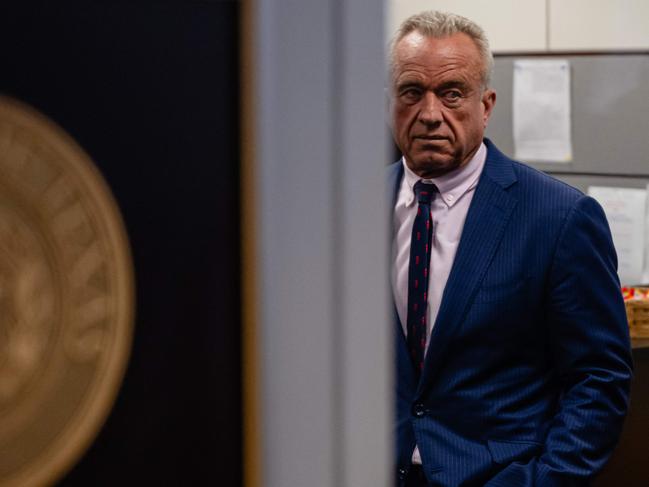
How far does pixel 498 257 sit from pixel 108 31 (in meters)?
1.08

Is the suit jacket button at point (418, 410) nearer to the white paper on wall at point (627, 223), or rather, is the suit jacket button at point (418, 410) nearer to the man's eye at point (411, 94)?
the man's eye at point (411, 94)

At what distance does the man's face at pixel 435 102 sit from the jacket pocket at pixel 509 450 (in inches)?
16.1

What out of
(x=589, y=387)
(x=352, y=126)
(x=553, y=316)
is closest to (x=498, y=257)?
(x=553, y=316)

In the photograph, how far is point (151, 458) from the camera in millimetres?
337

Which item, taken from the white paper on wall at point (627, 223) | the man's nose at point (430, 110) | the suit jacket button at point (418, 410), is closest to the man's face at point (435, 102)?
the man's nose at point (430, 110)

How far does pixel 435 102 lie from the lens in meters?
1.43

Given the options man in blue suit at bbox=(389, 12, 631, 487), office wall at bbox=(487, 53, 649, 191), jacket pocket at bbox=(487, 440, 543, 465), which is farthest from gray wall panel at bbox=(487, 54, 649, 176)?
jacket pocket at bbox=(487, 440, 543, 465)

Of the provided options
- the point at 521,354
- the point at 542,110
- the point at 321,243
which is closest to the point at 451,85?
the point at 521,354

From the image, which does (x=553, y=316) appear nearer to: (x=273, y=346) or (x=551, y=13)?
(x=273, y=346)

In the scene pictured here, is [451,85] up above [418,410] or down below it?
above

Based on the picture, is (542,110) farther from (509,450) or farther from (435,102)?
(509,450)

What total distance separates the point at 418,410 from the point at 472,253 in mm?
241

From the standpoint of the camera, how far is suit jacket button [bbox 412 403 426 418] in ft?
4.47

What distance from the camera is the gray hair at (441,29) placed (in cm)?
145
